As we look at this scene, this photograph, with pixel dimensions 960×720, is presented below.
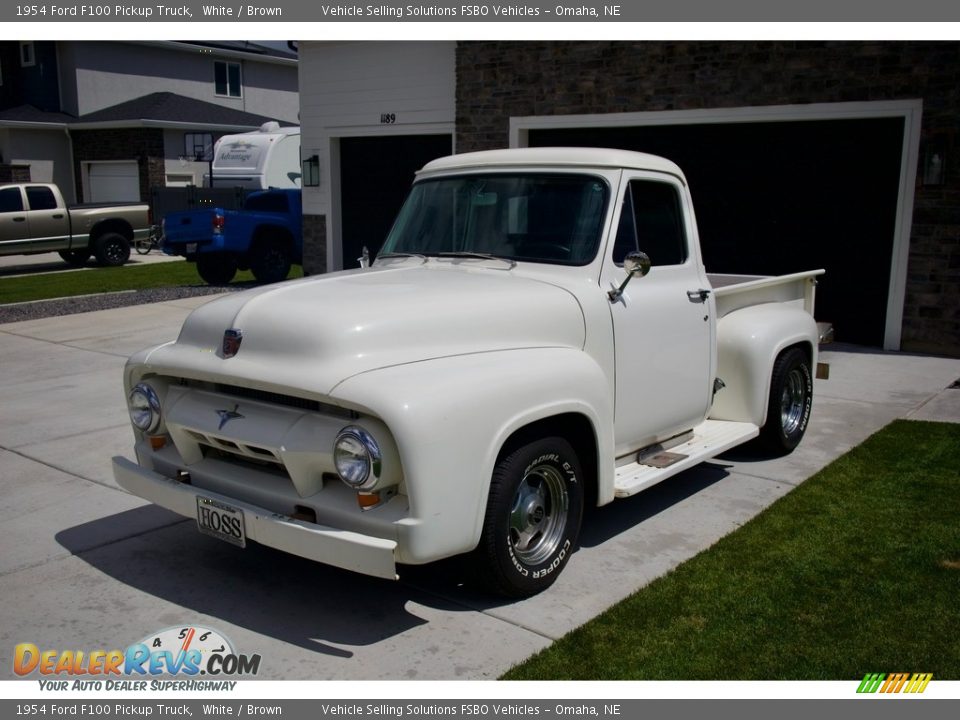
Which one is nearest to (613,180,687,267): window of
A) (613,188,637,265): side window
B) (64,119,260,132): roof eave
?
(613,188,637,265): side window

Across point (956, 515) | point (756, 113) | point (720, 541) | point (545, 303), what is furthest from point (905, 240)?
point (545, 303)

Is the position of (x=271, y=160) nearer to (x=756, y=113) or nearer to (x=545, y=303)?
(x=756, y=113)

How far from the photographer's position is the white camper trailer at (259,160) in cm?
2200

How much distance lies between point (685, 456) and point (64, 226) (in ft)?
60.3

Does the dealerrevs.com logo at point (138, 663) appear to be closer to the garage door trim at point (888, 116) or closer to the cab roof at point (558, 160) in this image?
the cab roof at point (558, 160)

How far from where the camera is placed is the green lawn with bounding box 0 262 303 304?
16469 mm

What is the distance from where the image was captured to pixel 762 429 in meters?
6.76

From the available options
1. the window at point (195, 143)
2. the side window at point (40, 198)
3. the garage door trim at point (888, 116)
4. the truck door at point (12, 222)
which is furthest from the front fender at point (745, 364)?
the window at point (195, 143)

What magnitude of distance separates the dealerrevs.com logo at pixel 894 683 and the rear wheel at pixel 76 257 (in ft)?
67.3

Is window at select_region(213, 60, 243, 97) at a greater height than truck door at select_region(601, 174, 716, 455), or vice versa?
window at select_region(213, 60, 243, 97)

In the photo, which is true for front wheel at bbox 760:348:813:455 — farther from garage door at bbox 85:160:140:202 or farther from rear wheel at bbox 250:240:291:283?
garage door at bbox 85:160:140:202

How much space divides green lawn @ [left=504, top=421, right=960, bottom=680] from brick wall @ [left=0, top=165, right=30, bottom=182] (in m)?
29.3

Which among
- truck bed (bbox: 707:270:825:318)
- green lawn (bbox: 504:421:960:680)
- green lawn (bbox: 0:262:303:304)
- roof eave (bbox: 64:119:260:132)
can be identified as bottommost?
green lawn (bbox: 0:262:303:304)

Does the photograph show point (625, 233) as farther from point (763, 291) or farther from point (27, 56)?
point (27, 56)
